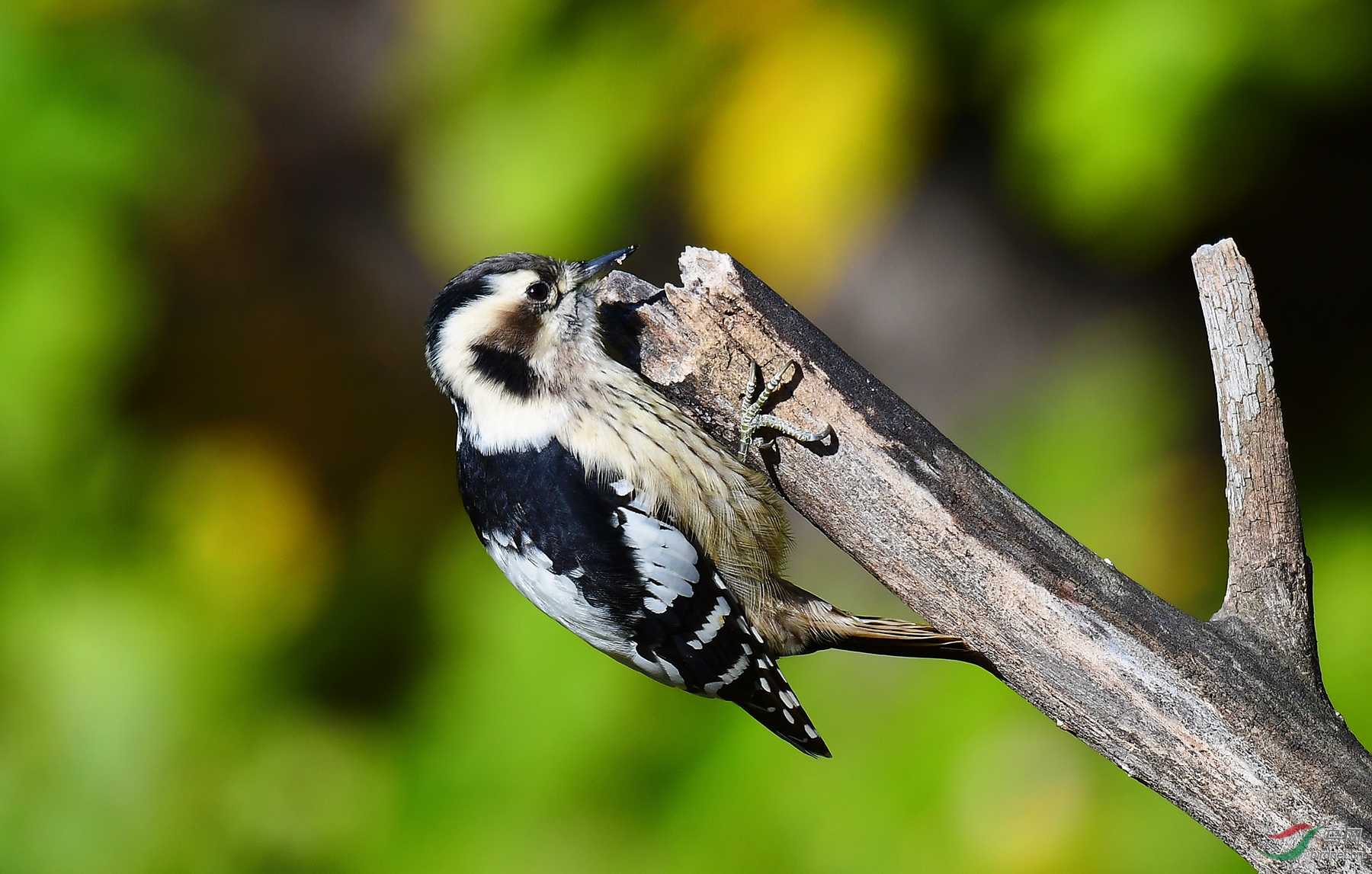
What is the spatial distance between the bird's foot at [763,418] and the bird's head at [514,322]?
17.3 inches

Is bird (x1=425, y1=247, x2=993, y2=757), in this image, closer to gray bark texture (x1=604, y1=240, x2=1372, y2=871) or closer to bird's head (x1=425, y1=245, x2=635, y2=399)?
bird's head (x1=425, y1=245, x2=635, y2=399)

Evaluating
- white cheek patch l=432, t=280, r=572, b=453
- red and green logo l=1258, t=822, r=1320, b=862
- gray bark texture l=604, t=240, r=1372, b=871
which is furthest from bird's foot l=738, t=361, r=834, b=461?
red and green logo l=1258, t=822, r=1320, b=862

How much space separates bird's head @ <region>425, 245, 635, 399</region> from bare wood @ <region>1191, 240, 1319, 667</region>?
993mm

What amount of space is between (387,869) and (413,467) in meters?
1.38

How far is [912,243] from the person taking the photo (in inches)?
146

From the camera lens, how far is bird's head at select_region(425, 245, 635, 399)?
1.84 meters

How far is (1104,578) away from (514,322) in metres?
1.09

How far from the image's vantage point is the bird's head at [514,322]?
184cm

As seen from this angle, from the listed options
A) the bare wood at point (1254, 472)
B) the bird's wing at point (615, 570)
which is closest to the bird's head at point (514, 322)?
the bird's wing at point (615, 570)

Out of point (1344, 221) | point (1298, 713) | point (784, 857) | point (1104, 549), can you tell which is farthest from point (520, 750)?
point (1344, 221)

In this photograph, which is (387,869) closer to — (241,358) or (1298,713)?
(241,358)

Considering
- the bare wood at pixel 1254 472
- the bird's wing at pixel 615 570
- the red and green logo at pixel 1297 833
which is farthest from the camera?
the bird's wing at pixel 615 570

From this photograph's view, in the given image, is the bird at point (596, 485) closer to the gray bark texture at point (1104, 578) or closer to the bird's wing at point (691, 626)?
the bird's wing at point (691, 626)

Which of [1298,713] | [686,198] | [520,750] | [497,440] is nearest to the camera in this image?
[1298,713]
